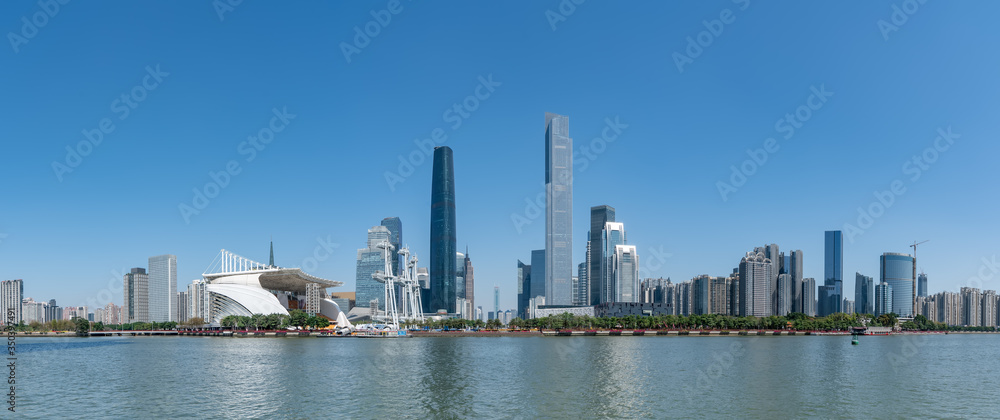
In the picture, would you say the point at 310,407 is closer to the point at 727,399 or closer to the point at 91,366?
the point at 727,399

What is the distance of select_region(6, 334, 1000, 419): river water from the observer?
3650cm

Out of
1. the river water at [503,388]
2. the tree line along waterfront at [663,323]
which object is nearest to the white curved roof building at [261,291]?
the tree line along waterfront at [663,323]

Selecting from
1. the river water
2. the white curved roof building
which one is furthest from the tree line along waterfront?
the river water

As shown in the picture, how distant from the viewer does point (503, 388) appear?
149 feet

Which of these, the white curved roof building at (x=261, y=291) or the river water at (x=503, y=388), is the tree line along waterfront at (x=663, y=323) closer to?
the white curved roof building at (x=261, y=291)

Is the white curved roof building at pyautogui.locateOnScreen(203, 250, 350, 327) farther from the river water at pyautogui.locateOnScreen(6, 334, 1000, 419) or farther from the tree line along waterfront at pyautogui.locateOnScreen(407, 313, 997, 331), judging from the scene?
the river water at pyautogui.locateOnScreen(6, 334, 1000, 419)

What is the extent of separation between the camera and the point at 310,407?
3756 centimetres

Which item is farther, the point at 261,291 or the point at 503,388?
the point at 261,291

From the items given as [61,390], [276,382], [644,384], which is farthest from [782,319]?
[61,390]

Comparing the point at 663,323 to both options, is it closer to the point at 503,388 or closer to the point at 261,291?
the point at 261,291

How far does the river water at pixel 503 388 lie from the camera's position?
36500mm

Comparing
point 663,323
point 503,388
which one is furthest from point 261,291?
point 503,388

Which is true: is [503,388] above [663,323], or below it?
above

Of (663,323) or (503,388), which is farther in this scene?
(663,323)
